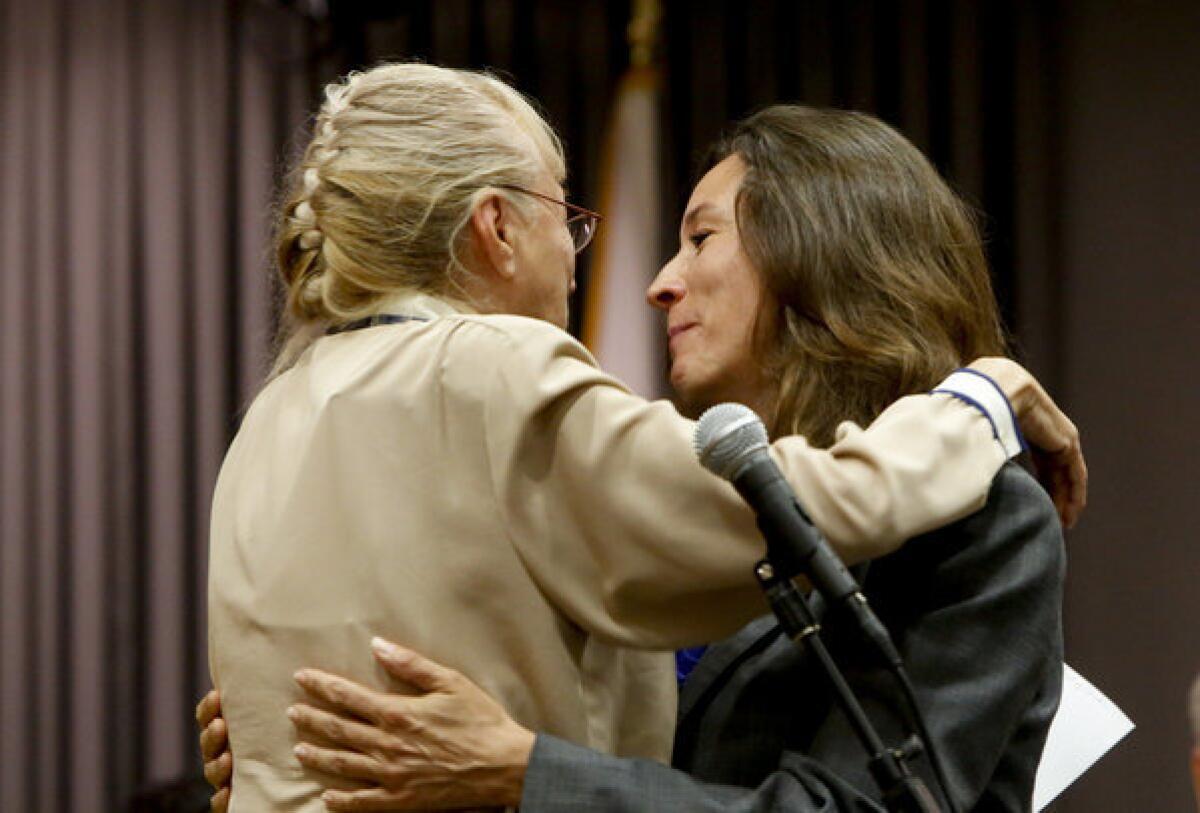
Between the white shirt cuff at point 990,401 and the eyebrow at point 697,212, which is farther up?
the eyebrow at point 697,212

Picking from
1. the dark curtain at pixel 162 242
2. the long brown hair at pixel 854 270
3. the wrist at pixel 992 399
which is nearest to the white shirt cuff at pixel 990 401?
the wrist at pixel 992 399

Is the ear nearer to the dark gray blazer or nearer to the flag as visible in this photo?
the dark gray blazer

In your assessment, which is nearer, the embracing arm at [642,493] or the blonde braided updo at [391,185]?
the embracing arm at [642,493]

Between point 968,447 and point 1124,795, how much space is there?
2714mm

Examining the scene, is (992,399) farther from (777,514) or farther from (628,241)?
(628,241)

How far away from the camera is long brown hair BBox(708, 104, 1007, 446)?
193 cm

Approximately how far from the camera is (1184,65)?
404cm

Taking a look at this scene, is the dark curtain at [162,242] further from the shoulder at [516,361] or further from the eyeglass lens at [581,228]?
the shoulder at [516,361]

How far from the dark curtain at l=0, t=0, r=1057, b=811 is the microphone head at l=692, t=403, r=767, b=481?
2.87 m

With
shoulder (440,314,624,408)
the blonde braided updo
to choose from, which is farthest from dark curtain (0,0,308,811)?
shoulder (440,314,624,408)

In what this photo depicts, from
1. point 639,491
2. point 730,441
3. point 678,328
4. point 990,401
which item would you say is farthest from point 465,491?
point 678,328

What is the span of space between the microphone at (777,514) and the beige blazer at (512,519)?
0.35ft

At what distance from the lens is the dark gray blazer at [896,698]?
60.9 inches

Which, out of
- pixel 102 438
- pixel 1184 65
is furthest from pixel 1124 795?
pixel 102 438
